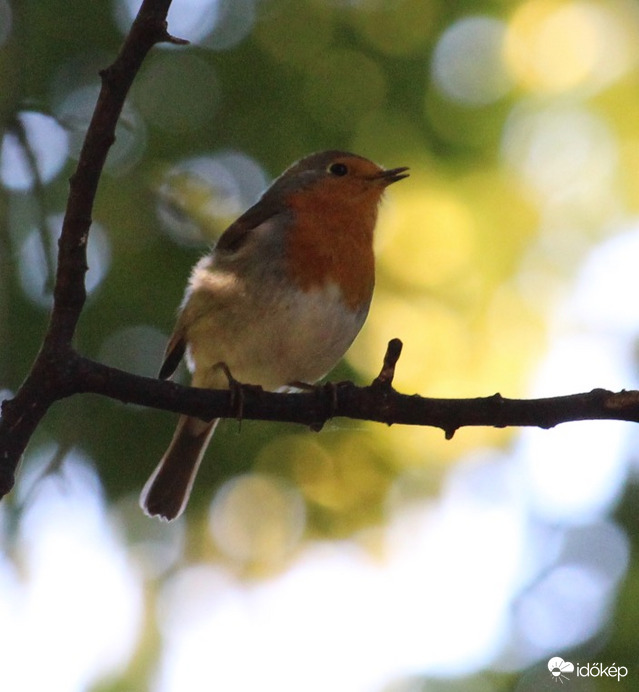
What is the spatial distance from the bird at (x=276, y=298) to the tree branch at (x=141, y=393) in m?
1.06

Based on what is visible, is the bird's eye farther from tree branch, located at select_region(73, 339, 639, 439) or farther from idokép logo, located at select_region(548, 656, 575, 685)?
idokép logo, located at select_region(548, 656, 575, 685)

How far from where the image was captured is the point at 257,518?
16.6 ft

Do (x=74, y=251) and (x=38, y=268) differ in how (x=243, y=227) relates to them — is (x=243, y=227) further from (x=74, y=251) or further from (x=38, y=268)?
(x=74, y=251)

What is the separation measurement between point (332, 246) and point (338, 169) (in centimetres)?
74

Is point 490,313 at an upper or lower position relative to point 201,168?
lower

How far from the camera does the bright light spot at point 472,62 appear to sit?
17.6 feet

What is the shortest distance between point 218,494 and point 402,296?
1412mm

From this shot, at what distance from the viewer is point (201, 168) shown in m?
5.15

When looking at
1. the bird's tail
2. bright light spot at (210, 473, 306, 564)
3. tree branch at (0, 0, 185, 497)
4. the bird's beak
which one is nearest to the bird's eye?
the bird's beak

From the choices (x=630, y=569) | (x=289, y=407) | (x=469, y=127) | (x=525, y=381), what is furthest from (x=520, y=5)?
(x=289, y=407)

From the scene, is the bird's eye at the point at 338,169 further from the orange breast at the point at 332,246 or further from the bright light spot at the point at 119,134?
the bright light spot at the point at 119,134

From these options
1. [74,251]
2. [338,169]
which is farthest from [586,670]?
[74,251]

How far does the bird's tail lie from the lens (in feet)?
14.9

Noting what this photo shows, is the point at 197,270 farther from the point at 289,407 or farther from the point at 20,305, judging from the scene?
the point at 289,407
